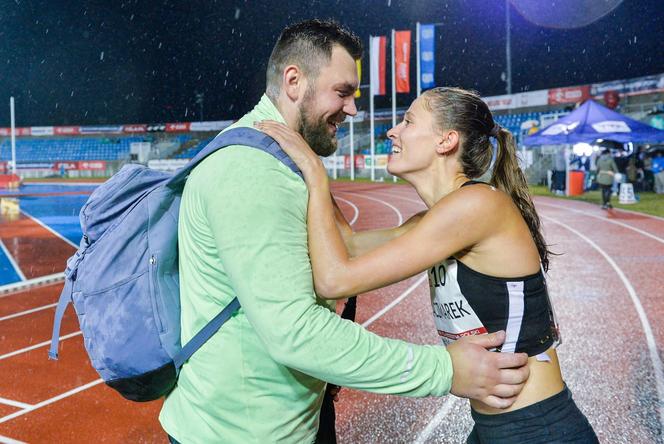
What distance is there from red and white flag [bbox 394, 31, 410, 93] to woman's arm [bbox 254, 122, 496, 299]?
31604 mm

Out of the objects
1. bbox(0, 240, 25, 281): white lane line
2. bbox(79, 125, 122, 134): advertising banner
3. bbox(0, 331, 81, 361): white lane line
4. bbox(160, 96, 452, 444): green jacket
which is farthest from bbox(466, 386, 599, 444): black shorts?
bbox(79, 125, 122, 134): advertising banner

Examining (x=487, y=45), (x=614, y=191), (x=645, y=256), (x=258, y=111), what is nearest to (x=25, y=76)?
(x=487, y=45)

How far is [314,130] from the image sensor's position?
168 cm

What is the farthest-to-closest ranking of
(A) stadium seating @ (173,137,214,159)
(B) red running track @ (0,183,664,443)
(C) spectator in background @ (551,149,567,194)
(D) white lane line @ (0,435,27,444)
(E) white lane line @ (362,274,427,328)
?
(A) stadium seating @ (173,137,214,159)
(C) spectator in background @ (551,149,567,194)
(E) white lane line @ (362,274,427,328)
(B) red running track @ (0,183,664,443)
(D) white lane line @ (0,435,27,444)

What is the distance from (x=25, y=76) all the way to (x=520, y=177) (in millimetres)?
57064

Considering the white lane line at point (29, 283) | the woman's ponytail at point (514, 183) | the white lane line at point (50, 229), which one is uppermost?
the woman's ponytail at point (514, 183)

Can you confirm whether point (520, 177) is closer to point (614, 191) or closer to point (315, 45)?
point (315, 45)

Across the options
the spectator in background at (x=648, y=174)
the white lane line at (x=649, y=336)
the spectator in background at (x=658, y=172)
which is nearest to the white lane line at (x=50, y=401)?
the white lane line at (x=649, y=336)

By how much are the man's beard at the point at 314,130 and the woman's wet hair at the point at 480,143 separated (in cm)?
47

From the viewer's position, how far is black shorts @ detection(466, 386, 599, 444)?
1.75 meters

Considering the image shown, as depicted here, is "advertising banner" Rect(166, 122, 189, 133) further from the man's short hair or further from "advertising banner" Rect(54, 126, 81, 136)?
the man's short hair

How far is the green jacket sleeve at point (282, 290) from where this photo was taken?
1.23 m

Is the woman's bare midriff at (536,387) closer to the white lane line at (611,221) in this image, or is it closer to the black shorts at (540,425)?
the black shorts at (540,425)

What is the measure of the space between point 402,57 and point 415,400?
2965 centimetres
